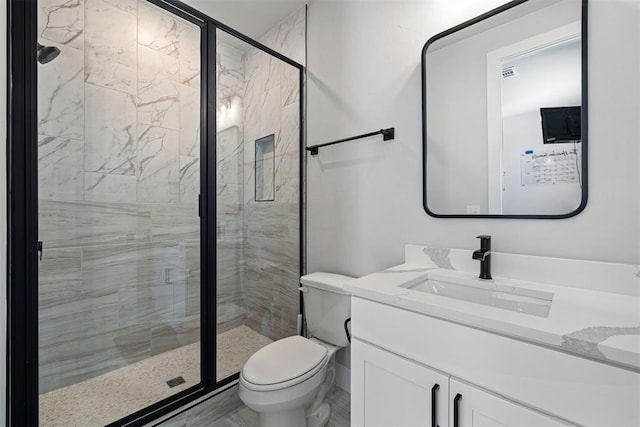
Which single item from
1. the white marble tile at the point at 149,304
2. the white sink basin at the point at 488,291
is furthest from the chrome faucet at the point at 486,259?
the white marble tile at the point at 149,304

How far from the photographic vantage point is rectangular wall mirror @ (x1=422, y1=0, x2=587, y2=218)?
1010 millimetres

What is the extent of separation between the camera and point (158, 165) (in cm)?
176

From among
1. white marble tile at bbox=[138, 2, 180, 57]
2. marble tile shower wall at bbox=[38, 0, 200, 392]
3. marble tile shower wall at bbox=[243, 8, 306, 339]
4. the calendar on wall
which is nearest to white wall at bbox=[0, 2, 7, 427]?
marble tile shower wall at bbox=[38, 0, 200, 392]

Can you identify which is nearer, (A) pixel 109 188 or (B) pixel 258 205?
(A) pixel 109 188

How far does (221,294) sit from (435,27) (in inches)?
71.0

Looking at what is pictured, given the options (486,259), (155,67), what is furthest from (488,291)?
(155,67)

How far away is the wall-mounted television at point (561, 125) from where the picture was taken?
1001 mm

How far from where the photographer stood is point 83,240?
1564 millimetres

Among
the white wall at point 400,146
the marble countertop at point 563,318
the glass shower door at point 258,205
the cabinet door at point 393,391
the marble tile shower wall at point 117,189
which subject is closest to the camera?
the marble countertop at point 563,318

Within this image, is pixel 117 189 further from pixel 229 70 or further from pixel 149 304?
pixel 229 70

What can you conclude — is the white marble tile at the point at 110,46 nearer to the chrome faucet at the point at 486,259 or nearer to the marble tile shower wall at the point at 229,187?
the marble tile shower wall at the point at 229,187

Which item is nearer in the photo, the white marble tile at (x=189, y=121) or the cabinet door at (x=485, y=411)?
the cabinet door at (x=485, y=411)

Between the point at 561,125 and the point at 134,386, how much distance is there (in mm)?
2284

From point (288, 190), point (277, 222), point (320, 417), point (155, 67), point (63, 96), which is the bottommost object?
point (320, 417)
